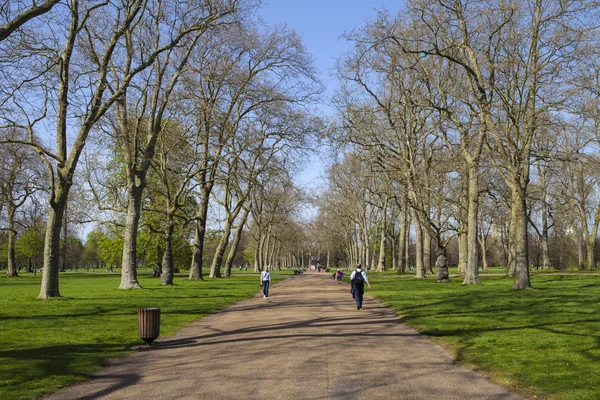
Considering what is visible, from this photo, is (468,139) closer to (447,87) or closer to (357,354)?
(447,87)

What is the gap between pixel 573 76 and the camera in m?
22.7

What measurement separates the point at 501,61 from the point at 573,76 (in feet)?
12.1

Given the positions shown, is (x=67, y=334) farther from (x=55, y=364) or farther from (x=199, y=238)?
(x=199, y=238)

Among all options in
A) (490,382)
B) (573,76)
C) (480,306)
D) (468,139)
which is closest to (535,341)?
(490,382)

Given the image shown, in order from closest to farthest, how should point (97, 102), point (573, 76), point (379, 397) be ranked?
1. point (379, 397)
2. point (97, 102)
3. point (573, 76)

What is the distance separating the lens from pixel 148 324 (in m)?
10.9

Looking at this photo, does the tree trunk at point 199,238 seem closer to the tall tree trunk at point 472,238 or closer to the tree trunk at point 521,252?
the tall tree trunk at point 472,238

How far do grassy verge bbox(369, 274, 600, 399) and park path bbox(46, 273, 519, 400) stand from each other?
539mm

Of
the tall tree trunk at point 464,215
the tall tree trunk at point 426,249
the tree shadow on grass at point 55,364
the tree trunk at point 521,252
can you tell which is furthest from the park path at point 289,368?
the tall tree trunk at point 426,249

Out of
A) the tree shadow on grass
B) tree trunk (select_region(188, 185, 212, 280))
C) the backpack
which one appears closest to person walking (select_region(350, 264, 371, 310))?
the backpack

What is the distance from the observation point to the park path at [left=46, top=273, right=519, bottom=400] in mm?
7215

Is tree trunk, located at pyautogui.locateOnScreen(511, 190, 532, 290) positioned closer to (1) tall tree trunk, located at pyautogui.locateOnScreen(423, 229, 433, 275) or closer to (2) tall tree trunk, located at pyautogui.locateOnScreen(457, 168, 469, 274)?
(2) tall tree trunk, located at pyautogui.locateOnScreen(457, 168, 469, 274)

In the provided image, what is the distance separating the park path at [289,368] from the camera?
7215mm

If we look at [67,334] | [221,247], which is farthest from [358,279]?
[221,247]
